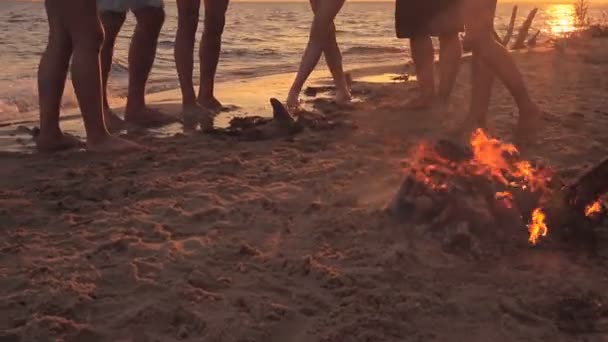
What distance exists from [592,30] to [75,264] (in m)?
16.5

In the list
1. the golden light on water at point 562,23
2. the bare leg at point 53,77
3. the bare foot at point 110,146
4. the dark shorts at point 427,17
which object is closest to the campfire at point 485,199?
the bare foot at point 110,146

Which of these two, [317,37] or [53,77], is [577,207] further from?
[317,37]

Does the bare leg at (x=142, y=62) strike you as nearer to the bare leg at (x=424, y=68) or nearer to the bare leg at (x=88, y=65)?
the bare leg at (x=88, y=65)

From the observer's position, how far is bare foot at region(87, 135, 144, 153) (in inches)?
150

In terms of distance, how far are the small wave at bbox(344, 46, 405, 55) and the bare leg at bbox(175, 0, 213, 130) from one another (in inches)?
364

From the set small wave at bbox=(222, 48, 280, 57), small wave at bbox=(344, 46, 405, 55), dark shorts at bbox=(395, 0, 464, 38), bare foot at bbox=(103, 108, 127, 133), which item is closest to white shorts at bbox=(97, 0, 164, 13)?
bare foot at bbox=(103, 108, 127, 133)

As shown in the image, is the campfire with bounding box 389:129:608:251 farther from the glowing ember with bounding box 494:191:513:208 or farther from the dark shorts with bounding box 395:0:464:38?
the dark shorts with bounding box 395:0:464:38

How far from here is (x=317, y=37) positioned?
5211mm

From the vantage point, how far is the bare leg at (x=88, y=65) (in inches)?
140

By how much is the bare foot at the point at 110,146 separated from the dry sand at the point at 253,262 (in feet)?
0.23

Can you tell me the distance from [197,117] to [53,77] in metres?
1.50

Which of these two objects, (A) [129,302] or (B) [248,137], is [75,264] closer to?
(A) [129,302]

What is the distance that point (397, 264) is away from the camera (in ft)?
7.50

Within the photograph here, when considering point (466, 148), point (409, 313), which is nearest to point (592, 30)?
point (466, 148)
